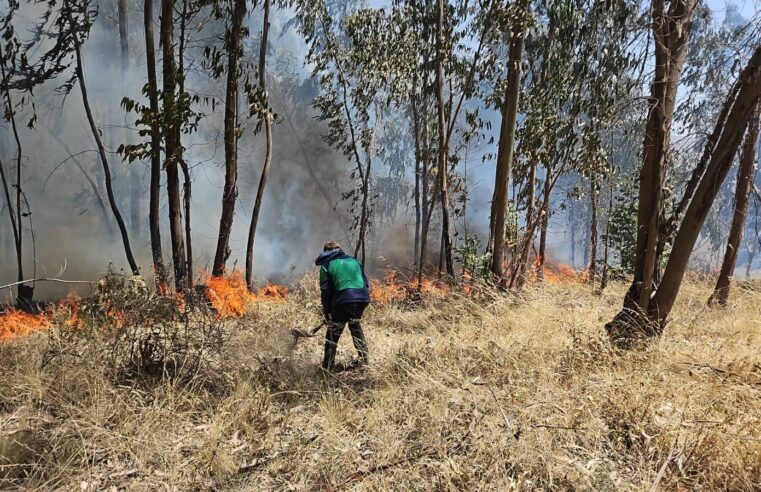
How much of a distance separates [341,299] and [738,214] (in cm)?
661

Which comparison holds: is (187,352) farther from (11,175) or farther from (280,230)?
(280,230)

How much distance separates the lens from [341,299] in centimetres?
485

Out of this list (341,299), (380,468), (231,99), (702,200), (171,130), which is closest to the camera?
(380,468)

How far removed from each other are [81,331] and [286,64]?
2523 centimetres

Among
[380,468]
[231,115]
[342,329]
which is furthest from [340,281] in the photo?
[231,115]

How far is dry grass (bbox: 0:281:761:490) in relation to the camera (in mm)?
2543

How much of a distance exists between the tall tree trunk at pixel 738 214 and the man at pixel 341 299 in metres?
5.50

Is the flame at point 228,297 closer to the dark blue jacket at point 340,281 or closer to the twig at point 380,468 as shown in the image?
the dark blue jacket at point 340,281

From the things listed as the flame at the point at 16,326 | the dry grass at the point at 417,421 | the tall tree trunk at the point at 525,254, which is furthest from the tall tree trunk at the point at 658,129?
the flame at the point at 16,326

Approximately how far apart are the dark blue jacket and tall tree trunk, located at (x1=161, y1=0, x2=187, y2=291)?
2169mm

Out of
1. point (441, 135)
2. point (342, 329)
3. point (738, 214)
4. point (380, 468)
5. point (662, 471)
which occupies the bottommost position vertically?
point (380, 468)

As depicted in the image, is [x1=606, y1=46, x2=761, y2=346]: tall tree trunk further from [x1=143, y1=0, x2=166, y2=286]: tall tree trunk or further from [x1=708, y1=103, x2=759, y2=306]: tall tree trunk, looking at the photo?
[x1=143, y1=0, x2=166, y2=286]: tall tree trunk

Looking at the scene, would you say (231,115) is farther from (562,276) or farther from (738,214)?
(562,276)

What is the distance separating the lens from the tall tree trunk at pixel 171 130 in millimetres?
6234
